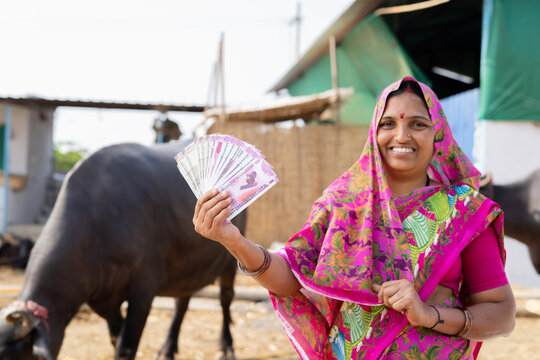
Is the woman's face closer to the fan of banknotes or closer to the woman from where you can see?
the woman

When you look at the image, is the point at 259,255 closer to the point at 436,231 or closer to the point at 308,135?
the point at 436,231

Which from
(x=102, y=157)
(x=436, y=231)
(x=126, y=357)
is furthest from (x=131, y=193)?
(x=436, y=231)

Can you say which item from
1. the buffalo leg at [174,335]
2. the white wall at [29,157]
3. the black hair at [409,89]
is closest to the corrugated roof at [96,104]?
the white wall at [29,157]

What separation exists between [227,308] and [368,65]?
575 cm

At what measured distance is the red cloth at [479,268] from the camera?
1533 mm

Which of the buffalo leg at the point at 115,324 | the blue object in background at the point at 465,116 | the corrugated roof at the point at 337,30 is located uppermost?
the corrugated roof at the point at 337,30

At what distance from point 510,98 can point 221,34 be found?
4.46m

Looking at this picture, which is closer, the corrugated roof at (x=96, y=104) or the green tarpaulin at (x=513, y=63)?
the green tarpaulin at (x=513, y=63)

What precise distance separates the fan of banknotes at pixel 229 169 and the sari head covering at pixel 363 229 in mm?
288

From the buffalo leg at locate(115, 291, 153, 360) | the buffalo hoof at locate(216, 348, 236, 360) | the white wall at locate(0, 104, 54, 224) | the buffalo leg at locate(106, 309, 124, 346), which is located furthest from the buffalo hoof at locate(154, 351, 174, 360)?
the white wall at locate(0, 104, 54, 224)

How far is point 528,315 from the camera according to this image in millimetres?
5664

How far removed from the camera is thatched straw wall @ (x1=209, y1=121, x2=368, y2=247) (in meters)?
7.91

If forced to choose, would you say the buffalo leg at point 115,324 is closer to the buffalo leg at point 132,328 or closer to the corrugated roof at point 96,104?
the buffalo leg at point 132,328

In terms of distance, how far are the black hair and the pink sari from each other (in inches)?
0.7
